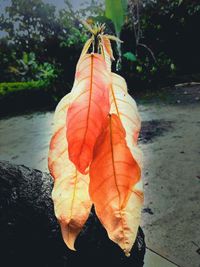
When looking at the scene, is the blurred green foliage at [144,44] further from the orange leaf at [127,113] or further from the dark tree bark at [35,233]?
the orange leaf at [127,113]

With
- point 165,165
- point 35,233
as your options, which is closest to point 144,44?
point 165,165

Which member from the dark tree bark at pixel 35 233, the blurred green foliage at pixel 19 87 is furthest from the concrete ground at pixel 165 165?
the blurred green foliage at pixel 19 87

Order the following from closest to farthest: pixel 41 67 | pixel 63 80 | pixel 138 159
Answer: pixel 138 159, pixel 63 80, pixel 41 67

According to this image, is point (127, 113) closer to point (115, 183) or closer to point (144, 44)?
point (115, 183)

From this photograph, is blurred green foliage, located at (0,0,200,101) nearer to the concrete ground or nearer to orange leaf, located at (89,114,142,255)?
the concrete ground

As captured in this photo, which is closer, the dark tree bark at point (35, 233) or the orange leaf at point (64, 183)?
the orange leaf at point (64, 183)

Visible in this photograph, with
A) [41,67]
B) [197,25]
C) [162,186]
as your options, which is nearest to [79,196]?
[162,186]

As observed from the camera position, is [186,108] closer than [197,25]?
Yes

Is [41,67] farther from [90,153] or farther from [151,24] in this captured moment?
[90,153]

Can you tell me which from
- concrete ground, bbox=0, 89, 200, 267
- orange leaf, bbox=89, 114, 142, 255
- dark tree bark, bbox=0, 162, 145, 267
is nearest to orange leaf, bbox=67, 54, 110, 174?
orange leaf, bbox=89, 114, 142, 255
